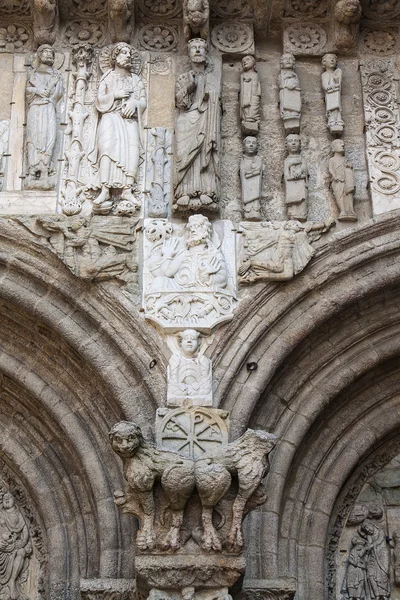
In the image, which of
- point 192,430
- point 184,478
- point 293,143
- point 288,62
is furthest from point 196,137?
point 184,478

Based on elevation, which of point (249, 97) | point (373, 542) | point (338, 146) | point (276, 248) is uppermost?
point (249, 97)

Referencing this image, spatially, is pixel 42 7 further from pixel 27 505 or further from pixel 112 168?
pixel 27 505

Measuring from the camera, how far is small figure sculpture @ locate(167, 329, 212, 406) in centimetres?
798

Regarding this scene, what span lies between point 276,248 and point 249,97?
1.56 meters

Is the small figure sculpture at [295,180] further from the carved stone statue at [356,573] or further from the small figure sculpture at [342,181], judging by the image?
the carved stone statue at [356,573]

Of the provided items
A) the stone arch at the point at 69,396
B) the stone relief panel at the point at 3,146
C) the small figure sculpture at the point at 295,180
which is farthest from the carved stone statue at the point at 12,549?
the small figure sculpture at the point at 295,180

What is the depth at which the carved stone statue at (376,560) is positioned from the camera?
8.66 m

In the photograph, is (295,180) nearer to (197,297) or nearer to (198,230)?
(198,230)

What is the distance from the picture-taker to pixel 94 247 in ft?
28.2

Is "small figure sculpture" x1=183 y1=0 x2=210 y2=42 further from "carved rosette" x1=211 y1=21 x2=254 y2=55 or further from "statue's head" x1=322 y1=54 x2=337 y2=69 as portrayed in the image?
"statue's head" x1=322 y1=54 x2=337 y2=69

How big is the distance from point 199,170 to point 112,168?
0.73 meters

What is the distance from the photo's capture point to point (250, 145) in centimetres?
924

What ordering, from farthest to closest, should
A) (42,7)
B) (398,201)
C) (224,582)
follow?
1. (42,7)
2. (398,201)
3. (224,582)

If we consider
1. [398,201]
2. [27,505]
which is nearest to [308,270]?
[398,201]
